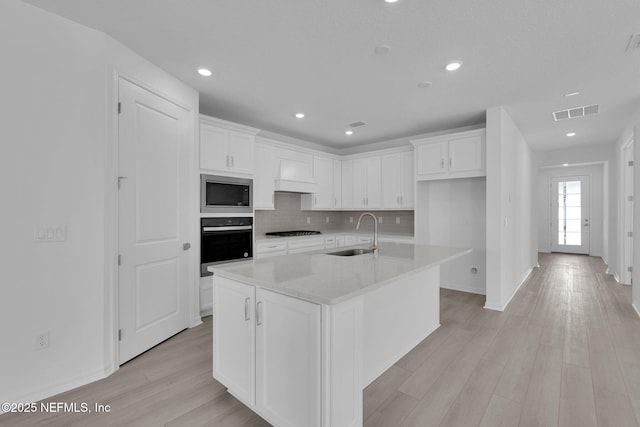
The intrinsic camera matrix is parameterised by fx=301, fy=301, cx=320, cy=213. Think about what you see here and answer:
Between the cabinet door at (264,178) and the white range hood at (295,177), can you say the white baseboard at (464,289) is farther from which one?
the cabinet door at (264,178)

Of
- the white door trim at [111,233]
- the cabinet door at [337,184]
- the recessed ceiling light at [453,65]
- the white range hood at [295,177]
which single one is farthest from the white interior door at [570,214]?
the white door trim at [111,233]

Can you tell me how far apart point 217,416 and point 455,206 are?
435cm

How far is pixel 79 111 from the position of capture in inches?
87.5

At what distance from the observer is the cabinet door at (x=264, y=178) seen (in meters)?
4.41

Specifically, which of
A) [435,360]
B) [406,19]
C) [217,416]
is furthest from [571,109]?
[217,416]

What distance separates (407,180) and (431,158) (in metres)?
0.61

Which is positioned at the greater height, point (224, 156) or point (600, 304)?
→ point (224, 156)

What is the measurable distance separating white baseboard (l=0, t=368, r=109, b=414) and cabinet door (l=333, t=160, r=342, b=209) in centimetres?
430

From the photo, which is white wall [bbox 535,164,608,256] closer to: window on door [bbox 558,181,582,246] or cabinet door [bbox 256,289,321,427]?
window on door [bbox 558,181,582,246]

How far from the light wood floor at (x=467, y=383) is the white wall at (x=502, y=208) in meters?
0.54

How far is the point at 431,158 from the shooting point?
15.2 feet

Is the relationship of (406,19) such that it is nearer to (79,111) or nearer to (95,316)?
(79,111)

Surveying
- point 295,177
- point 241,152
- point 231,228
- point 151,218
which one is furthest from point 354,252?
point 295,177

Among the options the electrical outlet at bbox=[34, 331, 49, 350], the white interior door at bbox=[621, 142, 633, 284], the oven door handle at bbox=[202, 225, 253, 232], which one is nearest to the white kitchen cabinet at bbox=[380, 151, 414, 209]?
the oven door handle at bbox=[202, 225, 253, 232]
